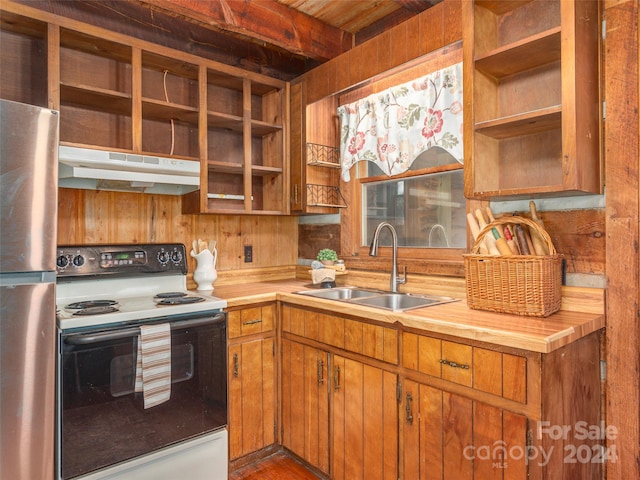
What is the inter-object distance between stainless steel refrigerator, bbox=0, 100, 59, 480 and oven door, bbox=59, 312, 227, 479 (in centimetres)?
8

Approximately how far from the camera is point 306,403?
7.20ft

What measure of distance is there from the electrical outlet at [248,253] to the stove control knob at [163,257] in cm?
65

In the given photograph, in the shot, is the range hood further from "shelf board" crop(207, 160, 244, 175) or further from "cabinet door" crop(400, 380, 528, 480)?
"cabinet door" crop(400, 380, 528, 480)

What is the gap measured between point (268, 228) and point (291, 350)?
3.46ft

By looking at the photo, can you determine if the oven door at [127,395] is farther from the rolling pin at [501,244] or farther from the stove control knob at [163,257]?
the rolling pin at [501,244]

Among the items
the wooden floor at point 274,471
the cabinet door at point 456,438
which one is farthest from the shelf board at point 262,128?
the wooden floor at point 274,471

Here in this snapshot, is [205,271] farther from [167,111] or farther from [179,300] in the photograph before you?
[167,111]

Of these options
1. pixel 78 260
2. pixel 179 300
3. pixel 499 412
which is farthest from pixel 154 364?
pixel 499 412

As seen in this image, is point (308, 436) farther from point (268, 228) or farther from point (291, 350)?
point (268, 228)

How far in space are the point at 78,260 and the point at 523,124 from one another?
7.06ft

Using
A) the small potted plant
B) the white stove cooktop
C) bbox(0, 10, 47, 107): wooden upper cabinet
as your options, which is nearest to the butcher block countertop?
the small potted plant

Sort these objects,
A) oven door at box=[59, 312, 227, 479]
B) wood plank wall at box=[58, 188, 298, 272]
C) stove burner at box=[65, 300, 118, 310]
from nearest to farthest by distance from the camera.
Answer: oven door at box=[59, 312, 227, 479] < stove burner at box=[65, 300, 118, 310] < wood plank wall at box=[58, 188, 298, 272]

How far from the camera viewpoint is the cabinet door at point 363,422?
1.75 metres

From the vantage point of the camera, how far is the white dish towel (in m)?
1.77
